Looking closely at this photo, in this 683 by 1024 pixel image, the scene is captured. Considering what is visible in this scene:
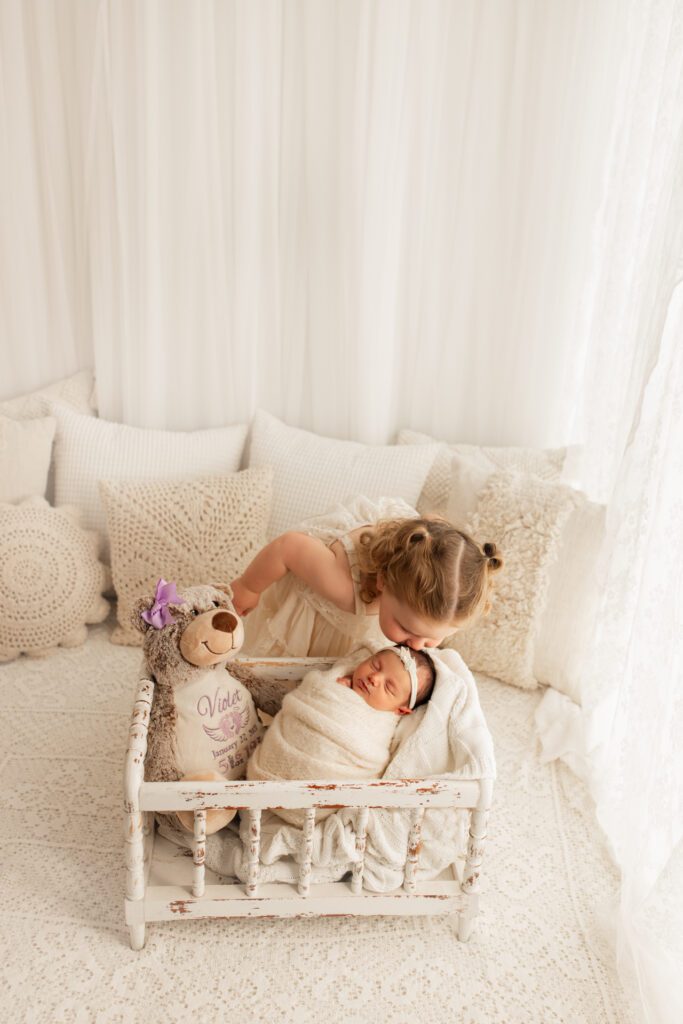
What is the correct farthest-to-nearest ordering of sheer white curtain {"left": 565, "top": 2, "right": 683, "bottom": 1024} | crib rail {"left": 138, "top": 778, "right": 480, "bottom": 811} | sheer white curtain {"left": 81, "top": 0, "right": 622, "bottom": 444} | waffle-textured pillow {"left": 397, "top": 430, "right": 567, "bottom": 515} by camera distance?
waffle-textured pillow {"left": 397, "top": 430, "right": 567, "bottom": 515} → sheer white curtain {"left": 81, "top": 0, "right": 622, "bottom": 444} → sheer white curtain {"left": 565, "top": 2, "right": 683, "bottom": 1024} → crib rail {"left": 138, "top": 778, "right": 480, "bottom": 811}

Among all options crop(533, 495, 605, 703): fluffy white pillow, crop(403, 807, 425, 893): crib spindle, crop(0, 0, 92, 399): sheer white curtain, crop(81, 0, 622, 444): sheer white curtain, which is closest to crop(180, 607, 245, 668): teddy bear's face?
crop(403, 807, 425, 893): crib spindle

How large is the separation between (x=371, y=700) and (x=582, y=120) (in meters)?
1.35

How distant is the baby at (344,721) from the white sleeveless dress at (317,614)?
0.17m

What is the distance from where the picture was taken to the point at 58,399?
2021mm

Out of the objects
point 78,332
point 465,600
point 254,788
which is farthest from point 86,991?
point 78,332

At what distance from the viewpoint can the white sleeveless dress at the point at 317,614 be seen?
1.46m

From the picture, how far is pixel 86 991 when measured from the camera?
1114 millimetres

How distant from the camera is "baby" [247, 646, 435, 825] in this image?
1.19m

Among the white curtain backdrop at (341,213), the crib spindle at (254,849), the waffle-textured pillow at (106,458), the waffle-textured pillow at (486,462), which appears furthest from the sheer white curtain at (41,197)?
the crib spindle at (254,849)

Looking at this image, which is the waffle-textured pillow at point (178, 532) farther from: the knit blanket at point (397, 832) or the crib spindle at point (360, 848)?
the crib spindle at point (360, 848)

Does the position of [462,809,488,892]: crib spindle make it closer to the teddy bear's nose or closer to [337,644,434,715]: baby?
[337,644,434,715]: baby

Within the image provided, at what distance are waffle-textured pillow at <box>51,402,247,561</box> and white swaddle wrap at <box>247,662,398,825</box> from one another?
2.82 ft

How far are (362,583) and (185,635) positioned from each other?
0.34m

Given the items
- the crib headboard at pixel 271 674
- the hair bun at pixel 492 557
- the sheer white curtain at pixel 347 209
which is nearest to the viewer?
the hair bun at pixel 492 557
